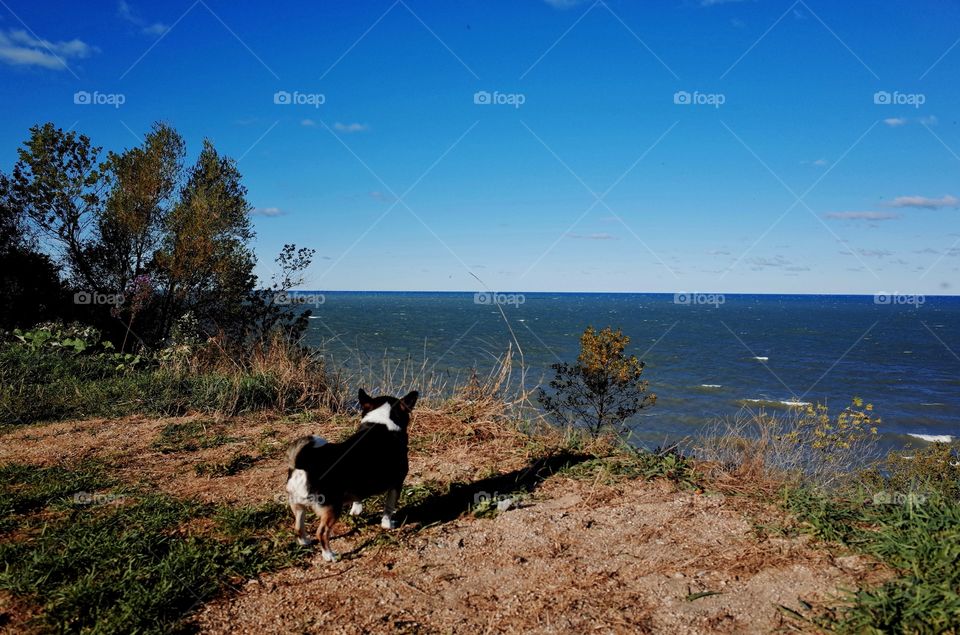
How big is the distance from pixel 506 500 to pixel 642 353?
1819 inches

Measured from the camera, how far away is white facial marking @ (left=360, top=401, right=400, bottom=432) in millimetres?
4844

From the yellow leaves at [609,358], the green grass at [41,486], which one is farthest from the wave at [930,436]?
the green grass at [41,486]

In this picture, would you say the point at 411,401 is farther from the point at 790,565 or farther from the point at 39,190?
the point at 39,190

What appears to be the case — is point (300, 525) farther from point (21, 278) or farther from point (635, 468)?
point (21, 278)

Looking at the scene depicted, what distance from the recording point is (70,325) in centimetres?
1309

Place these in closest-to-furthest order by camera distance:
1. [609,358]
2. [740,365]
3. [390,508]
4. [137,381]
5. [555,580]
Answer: [555,580] → [390,508] → [137,381] → [609,358] → [740,365]

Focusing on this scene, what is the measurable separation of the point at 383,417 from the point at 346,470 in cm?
75

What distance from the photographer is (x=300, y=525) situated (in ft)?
14.1

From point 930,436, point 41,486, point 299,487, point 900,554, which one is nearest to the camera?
point 900,554

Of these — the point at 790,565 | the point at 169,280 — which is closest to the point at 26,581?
the point at 790,565

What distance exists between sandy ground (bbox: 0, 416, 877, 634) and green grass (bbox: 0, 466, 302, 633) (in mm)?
232

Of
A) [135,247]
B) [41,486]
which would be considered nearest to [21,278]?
[135,247]

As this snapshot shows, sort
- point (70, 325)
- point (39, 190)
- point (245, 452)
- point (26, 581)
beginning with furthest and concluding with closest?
point (39, 190) < point (70, 325) < point (245, 452) < point (26, 581)

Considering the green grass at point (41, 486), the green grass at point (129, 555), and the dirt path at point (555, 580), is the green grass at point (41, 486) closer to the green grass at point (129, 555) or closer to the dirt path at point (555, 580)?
the green grass at point (129, 555)
